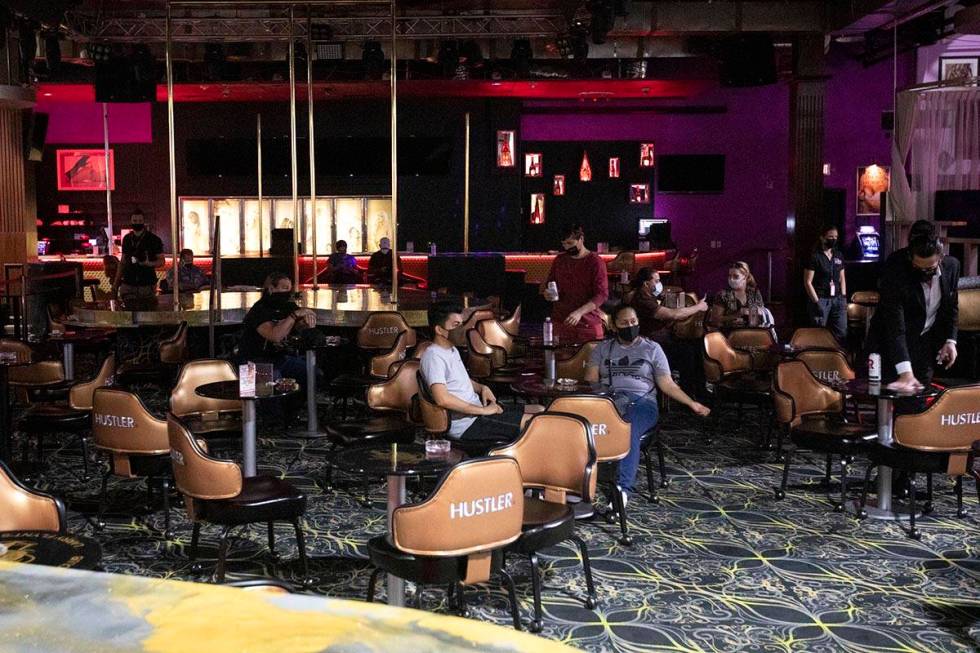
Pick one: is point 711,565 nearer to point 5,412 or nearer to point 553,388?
point 553,388

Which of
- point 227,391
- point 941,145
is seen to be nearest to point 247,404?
point 227,391

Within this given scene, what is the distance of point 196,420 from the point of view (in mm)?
6840

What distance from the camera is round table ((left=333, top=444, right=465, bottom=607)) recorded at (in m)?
4.48

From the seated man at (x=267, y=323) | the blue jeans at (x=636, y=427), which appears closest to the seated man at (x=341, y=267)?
the seated man at (x=267, y=323)

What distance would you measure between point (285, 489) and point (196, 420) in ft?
5.70

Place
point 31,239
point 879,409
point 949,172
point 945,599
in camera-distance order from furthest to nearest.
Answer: point 31,239 → point 949,172 → point 879,409 → point 945,599

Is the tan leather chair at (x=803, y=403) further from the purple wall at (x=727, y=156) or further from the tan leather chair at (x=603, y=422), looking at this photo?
the purple wall at (x=727, y=156)

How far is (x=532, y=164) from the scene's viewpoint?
19906 mm

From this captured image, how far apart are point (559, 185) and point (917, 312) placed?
44.4ft

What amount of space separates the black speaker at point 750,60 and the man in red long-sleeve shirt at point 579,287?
719 cm

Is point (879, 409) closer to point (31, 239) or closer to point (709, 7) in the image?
point (709, 7)

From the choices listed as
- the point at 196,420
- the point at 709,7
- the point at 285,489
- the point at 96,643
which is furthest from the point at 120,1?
the point at 96,643

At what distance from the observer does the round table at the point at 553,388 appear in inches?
253

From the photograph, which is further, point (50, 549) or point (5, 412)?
point (5, 412)
